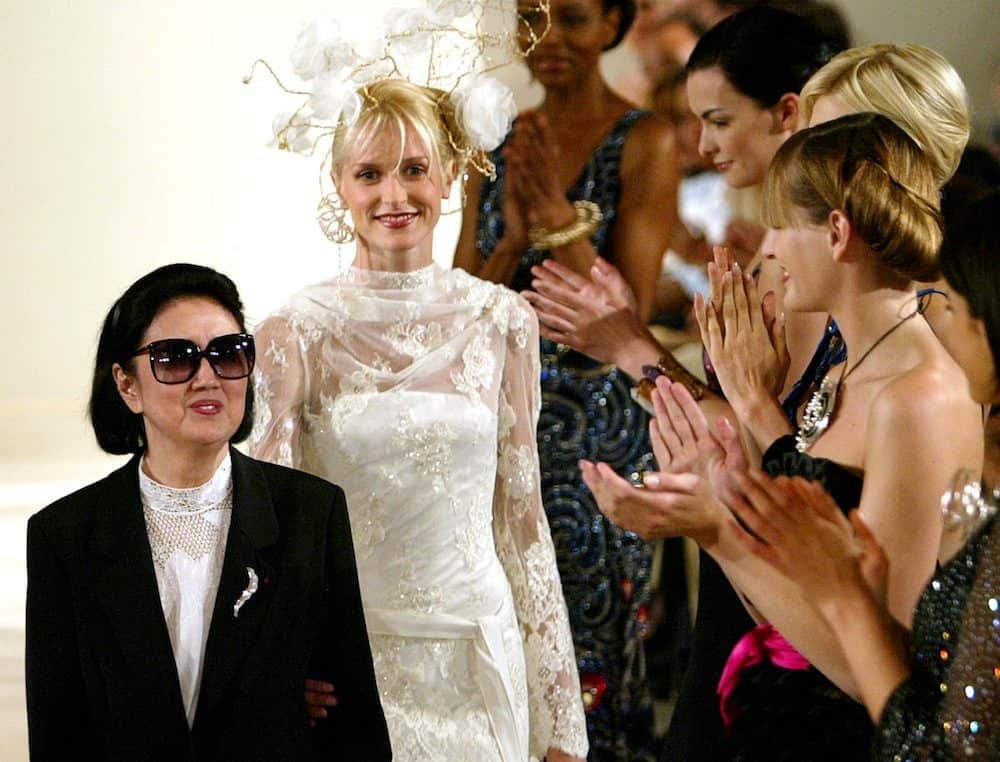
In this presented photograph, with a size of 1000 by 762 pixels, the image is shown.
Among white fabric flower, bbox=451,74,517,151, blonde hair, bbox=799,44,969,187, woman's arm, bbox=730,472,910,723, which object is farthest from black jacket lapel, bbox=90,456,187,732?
blonde hair, bbox=799,44,969,187

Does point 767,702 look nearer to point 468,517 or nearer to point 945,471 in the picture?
point 945,471

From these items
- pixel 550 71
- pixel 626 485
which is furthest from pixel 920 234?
pixel 550 71

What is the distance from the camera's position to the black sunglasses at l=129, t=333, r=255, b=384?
2.03 metres

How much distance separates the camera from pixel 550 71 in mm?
3438

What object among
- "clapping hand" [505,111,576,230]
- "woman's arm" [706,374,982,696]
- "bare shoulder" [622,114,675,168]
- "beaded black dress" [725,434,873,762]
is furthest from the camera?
"clapping hand" [505,111,576,230]

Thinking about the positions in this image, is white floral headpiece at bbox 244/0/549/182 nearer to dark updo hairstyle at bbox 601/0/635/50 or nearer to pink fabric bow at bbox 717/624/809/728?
dark updo hairstyle at bbox 601/0/635/50

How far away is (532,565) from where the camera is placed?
2693 mm

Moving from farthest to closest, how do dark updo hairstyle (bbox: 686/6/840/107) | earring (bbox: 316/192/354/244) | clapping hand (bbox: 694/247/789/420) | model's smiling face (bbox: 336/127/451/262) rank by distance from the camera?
dark updo hairstyle (bbox: 686/6/840/107) → earring (bbox: 316/192/354/244) → model's smiling face (bbox: 336/127/451/262) → clapping hand (bbox: 694/247/789/420)

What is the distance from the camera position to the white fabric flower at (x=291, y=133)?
267 centimetres

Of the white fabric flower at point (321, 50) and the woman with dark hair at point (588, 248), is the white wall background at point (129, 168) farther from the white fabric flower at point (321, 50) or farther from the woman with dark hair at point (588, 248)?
the white fabric flower at point (321, 50)

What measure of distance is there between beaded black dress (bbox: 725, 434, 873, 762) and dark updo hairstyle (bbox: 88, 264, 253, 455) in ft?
2.83

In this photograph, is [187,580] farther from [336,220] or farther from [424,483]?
[336,220]

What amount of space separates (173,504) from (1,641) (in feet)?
7.94

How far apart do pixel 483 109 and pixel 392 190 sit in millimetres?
227
